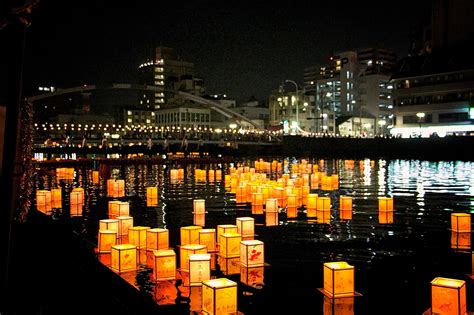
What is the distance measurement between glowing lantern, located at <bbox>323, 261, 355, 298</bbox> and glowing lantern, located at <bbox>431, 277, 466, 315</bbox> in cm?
104

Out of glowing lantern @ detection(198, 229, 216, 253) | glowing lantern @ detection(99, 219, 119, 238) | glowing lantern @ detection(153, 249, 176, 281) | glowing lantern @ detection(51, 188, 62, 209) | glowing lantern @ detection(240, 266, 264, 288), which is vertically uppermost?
glowing lantern @ detection(51, 188, 62, 209)

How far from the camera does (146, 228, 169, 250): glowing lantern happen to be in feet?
26.6

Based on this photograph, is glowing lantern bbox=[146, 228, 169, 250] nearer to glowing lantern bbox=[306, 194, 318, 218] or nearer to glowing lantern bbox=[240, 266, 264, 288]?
glowing lantern bbox=[240, 266, 264, 288]

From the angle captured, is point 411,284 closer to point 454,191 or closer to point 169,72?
point 454,191

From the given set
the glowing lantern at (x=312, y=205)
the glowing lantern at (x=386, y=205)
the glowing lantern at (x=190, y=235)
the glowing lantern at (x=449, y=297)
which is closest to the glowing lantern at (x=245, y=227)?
the glowing lantern at (x=190, y=235)

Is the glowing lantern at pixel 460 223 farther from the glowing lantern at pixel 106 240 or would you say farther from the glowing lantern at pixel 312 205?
the glowing lantern at pixel 106 240

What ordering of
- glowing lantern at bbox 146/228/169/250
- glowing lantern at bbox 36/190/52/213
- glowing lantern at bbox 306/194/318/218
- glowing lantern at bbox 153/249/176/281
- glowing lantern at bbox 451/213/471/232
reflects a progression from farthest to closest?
glowing lantern at bbox 36/190/52/213 < glowing lantern at bbox 306/194/318/218 < glowing lantern at bbox 451/213/471/232 < glowing lantern at bbox 146/228/169/250 < glowing lantern at bbox 153/249/176/281

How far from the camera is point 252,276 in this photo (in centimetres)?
703

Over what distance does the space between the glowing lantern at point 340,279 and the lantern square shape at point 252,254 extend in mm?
1431

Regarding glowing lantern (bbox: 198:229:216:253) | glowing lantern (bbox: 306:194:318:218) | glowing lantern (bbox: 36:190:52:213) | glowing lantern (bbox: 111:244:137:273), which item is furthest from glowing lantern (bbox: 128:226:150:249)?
glowing lantern (bbox: 36:190:52:213)

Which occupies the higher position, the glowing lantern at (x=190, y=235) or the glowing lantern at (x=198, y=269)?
the glowing lantern at (x=190, y=235)

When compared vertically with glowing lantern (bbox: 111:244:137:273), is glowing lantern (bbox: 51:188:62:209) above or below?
above

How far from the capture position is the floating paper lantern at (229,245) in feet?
25.7

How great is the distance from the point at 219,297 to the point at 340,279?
1621mm
